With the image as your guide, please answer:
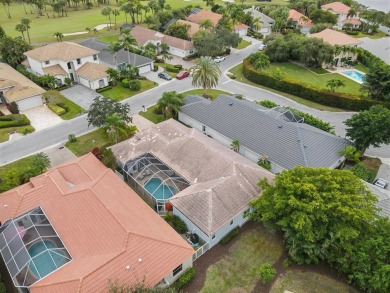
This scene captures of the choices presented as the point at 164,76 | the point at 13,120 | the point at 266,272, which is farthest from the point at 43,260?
the point at 164,76

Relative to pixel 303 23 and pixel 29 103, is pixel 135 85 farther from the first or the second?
pixel 303 23

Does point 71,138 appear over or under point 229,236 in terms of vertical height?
over

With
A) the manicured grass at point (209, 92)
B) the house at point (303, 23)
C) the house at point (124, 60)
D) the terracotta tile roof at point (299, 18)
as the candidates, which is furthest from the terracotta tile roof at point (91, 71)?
the terracotta tile roof at point (299, 18)

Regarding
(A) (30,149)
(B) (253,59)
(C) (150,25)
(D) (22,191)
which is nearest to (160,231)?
(D) (22,191)

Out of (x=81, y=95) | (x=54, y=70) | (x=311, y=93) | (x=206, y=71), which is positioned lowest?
(x=81, y=95)

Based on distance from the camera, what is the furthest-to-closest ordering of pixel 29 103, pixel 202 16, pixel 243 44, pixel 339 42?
pixel 202 16 → pixel 243 44 → pixel 339 42 → pixel 29 103

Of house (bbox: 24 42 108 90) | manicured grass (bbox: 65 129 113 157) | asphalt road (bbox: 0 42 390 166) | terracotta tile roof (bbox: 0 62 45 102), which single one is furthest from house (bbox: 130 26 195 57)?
manicured grass (bbox: 65 129 113 157)

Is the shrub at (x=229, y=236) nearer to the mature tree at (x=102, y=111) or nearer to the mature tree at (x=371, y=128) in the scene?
the mature tree at (x=371, y=128)
